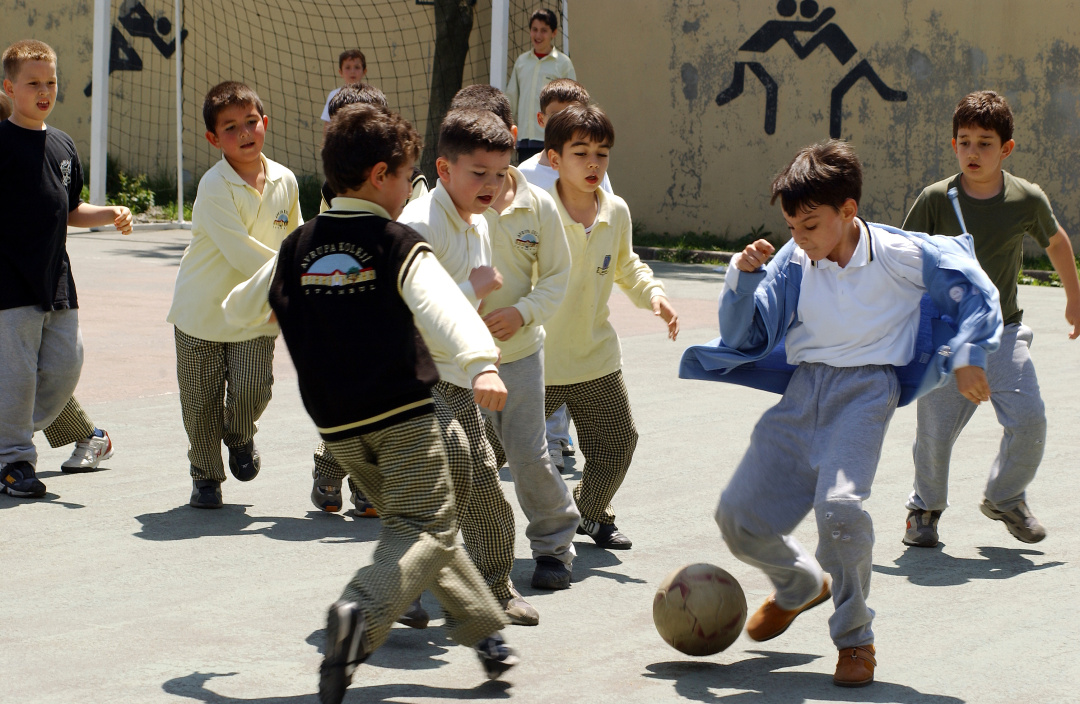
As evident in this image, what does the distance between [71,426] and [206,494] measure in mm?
994

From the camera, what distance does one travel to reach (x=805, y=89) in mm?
16406

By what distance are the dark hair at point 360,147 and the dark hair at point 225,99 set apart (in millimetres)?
1931

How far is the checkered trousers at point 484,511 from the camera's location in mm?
4109

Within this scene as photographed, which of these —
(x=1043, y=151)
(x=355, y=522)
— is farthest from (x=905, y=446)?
(x=1043, y=151)

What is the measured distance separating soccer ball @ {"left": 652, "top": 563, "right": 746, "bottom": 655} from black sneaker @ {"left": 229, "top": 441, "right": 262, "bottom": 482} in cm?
247

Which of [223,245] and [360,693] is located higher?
[223,245]

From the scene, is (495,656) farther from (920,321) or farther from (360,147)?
(920,321)

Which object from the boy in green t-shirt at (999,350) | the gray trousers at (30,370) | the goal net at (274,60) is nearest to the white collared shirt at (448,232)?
the boy in green t-shirt at (999,350)

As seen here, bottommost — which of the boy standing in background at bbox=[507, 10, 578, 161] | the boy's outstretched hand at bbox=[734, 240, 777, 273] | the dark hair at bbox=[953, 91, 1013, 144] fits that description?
the boy's outstretched hand at bbox=[734, 240, 777, 273]

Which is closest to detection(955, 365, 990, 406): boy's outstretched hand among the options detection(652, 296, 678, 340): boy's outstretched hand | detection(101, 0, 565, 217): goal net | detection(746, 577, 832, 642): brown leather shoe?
detection(746, 577, 832, 642): brown leather shoe

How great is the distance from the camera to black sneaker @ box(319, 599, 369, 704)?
10.4 ft

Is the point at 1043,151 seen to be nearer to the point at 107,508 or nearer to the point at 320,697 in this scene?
the point at 107,508

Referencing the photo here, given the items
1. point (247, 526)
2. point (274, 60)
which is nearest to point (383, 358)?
point (247, 526)

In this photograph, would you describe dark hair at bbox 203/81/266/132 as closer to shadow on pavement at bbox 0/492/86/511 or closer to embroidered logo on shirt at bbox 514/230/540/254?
embroidered logo on shirt at bbox 514/230/540/254
